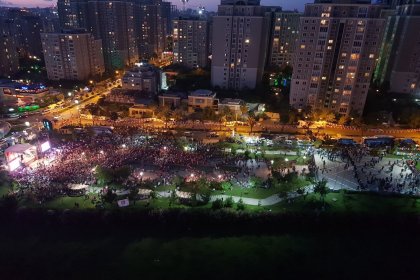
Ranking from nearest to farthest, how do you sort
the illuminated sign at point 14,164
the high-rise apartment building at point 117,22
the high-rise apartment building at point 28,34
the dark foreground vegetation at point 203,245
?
the dark foreground vegetation at point 203,245, the illuminated sign at point 14,164, the high-rise apartment building at point 117,22, the high-rise apartment building at point 28,34

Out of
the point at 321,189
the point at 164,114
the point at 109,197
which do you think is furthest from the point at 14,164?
the point at 321,189

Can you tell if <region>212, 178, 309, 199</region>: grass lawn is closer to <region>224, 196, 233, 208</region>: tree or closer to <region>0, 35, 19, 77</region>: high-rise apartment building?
<region>224, 196, 233, 208</region>: tree

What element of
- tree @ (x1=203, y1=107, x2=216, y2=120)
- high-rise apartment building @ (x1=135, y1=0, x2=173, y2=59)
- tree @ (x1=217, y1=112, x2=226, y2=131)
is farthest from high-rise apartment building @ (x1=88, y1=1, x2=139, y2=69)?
tree @ (x1=217, y1=112, x2=226, y2=131)

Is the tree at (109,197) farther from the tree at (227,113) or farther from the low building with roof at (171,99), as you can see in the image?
the low building with roof at (171,99)

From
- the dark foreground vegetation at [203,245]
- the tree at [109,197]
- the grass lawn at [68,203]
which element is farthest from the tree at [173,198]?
the grass lawn at [68,203]

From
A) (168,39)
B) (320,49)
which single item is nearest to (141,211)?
(320,49)
